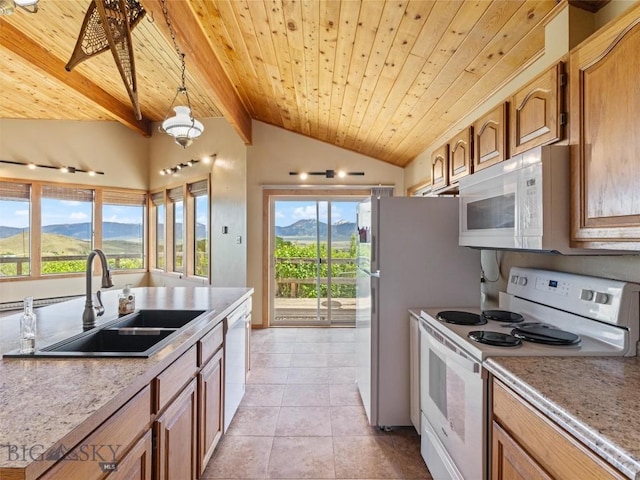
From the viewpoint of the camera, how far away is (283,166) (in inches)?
186

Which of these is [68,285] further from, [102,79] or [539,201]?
[539,201]

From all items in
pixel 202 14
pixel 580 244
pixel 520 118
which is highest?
pixel 202 14

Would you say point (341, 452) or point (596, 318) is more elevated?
point (596, 318)

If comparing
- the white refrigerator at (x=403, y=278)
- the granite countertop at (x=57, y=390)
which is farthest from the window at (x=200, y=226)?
the white refrigerator at (x=403, y=278)

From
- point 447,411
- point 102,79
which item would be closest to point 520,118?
point 447,411

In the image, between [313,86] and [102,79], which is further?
[102,79]

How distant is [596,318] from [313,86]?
110 inches

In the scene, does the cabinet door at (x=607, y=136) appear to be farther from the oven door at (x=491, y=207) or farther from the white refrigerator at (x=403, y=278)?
the white refrigerator at (x=403, y=278)

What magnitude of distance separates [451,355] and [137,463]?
52.4 inches

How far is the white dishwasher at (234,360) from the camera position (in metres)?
2.06

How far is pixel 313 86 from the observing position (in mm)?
3055

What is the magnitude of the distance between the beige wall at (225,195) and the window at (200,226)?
138mm

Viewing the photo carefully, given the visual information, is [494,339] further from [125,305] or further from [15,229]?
[15,229]

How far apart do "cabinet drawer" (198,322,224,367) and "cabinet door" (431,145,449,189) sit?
1912mm
